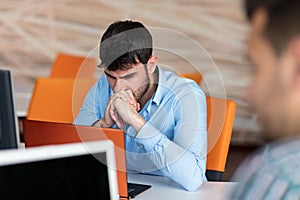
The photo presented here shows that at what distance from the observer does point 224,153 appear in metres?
1.86

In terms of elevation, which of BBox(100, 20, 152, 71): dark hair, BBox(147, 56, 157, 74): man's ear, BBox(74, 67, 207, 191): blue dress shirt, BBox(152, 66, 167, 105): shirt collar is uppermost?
BBox(100, 20, 152, 71): dark hair

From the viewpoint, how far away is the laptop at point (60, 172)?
2.75ft

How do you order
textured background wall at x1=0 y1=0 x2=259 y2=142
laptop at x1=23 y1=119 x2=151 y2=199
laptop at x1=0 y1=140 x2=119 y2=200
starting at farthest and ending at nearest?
textured background wall at x1=0 y1=0 x2=259 y2=142, laptop at x1=23 y1=119 x2=151 y2=199, laptop at x1=0 y1=140 x2=119 y2=200

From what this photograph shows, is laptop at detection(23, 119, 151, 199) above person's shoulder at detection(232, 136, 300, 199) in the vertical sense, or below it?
below

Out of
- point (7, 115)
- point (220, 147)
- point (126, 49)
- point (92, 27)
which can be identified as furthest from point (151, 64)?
point (92, 27)

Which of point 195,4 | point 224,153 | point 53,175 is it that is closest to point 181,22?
point 195,4

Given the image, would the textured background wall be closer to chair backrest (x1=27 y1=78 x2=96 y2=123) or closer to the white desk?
chair backrest (x1=27 y1=78 x2=96 y2=123)

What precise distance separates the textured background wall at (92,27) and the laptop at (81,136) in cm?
367

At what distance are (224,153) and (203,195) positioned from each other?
0.39m

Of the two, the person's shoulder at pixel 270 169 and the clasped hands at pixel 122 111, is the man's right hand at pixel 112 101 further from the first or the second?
the person's shoulder at pixel 270 169

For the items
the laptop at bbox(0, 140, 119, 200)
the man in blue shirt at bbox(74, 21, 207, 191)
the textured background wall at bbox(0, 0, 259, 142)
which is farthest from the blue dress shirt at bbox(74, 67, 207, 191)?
the textured background wall at bbox(0, 0, 259, 142)

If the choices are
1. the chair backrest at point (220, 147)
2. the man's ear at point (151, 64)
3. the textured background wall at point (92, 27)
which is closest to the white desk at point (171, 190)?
the chair backrest at point (220, 147)

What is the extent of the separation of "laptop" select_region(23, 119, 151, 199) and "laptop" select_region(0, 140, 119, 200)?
0.92ft

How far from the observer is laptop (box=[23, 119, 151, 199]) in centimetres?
128
